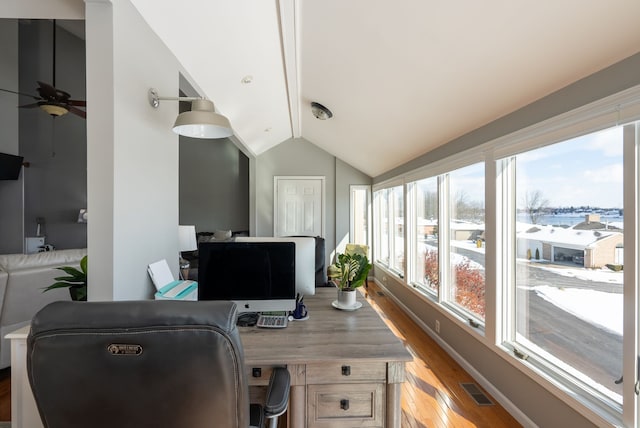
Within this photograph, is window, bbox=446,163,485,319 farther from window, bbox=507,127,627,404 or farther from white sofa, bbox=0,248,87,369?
white sofa, bbox=0,248,87,369

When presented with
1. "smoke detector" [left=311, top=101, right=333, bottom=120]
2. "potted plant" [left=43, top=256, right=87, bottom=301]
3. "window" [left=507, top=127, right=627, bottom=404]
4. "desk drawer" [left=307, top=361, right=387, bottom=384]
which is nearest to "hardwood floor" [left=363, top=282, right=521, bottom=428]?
"window" [left=507, top=127, right=627, bottom=404]

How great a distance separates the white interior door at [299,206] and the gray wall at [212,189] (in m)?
0.89

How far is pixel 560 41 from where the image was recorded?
1.28 metres

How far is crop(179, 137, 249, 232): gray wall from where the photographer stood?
6000 mm

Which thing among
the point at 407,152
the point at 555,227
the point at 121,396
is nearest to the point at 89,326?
the point at 121,396

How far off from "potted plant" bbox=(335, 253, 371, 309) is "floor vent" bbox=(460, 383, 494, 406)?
1.29m

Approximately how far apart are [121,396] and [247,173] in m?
5.75

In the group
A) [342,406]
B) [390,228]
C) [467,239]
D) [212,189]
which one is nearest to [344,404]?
[342,406]

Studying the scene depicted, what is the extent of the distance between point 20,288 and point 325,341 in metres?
2.76

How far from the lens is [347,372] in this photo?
1.17 m

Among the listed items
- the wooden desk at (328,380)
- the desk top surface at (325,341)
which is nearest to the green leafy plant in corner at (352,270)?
the desk top surface at (325,341)

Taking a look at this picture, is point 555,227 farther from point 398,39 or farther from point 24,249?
point 24,249

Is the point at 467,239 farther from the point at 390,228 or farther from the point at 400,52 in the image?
the point at 390,228

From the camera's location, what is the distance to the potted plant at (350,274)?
1682 mm
